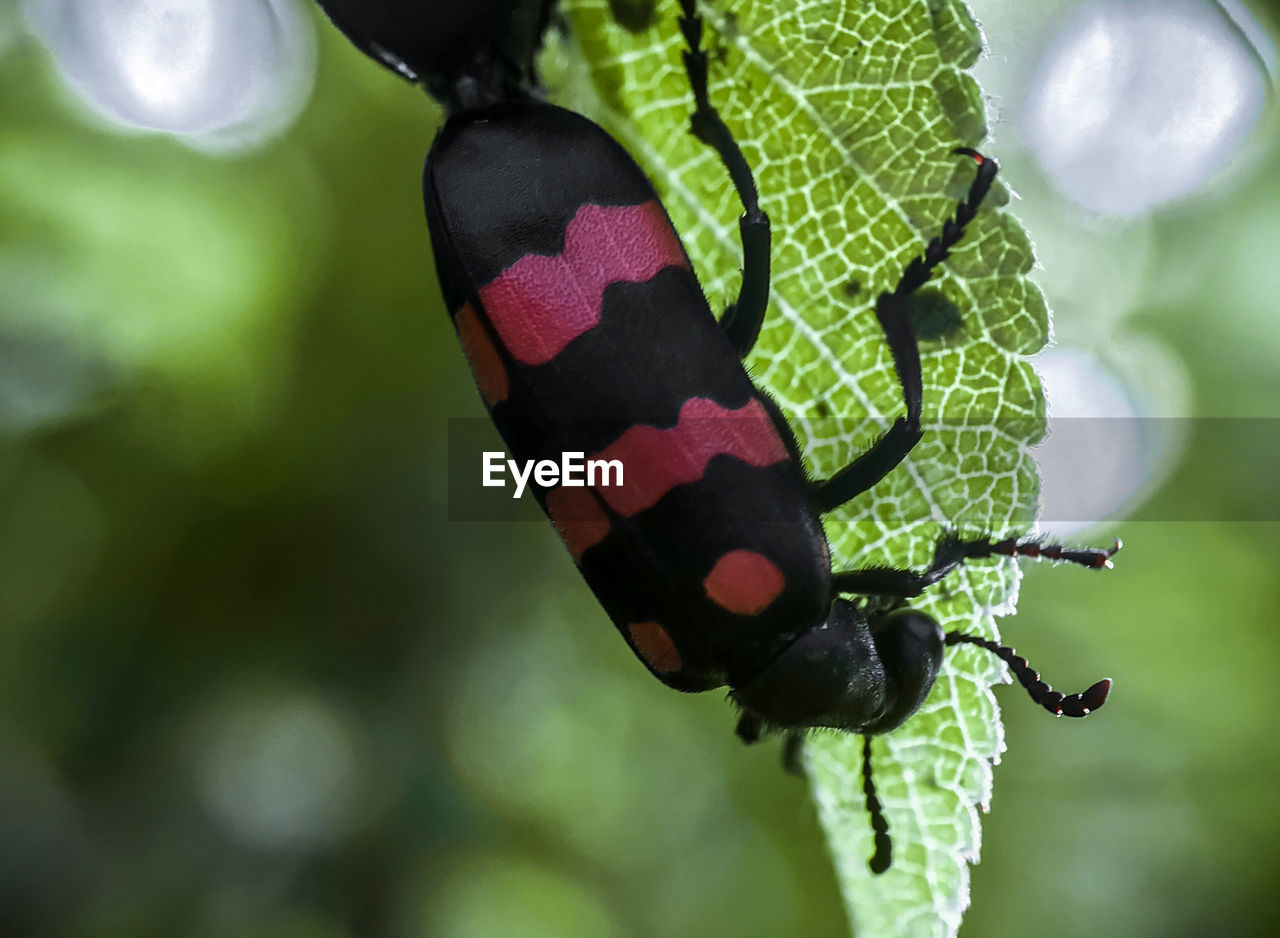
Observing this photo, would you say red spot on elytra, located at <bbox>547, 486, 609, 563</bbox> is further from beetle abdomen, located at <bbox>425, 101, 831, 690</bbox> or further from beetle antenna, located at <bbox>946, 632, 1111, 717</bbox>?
beetle antenna, located at <bbox>946, 632, 1111, 717</bbox>

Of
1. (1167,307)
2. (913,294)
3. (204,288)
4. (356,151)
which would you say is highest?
(356,151)

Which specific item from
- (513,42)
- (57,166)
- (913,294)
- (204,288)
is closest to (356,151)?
(204,288)

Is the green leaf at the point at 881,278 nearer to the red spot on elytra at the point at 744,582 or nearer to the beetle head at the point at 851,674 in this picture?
the beetle head at the point at 851,674

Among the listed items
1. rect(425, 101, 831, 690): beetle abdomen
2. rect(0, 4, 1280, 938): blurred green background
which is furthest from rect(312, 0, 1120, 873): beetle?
rect(0, 4, 1280, 938): blurred green background

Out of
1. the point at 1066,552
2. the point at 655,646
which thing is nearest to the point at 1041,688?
the point at 1066,552

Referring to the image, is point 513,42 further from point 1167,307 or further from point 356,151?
point 1167,307

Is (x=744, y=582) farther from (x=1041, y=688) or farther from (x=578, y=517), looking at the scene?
(x=1041, y=688)

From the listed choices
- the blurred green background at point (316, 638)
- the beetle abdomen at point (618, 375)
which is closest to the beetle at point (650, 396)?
the beetle abdomen at point (618, 375)
